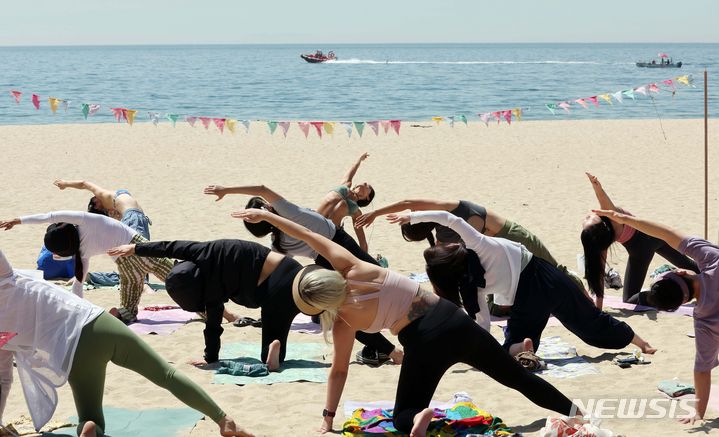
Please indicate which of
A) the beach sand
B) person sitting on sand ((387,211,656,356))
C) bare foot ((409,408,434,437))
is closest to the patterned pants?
the beach sand

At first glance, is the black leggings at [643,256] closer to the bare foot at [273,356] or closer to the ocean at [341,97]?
the bare foot at [273,356]

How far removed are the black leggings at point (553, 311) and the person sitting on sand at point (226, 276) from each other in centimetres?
168

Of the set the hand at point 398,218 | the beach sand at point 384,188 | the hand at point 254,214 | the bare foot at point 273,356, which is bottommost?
the beach sand at point 384,188

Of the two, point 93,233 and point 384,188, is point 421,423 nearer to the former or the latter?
point 93,233

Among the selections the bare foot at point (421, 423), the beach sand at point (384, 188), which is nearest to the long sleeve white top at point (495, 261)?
the beach sand at point (384, 188)

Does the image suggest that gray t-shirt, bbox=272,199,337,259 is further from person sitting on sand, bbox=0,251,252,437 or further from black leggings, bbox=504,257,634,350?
person sitting on sand, bbox=0,251,252,437

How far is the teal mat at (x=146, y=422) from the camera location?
556 centimetres

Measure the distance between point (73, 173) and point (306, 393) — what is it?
49.2 ft

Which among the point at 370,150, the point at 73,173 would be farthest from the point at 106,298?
the point at 370,150

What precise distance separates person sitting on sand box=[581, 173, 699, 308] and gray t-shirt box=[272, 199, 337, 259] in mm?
2186

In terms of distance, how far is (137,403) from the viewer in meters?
6.19

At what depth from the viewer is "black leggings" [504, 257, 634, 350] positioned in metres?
6.80

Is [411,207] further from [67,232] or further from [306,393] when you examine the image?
[67,232]

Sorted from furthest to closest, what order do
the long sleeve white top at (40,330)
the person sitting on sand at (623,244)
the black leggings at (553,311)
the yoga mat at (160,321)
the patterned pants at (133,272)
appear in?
1. the patterned pants at (133,272)
2. the yoga mat at (160,321)
3. the person sitting on sand at (623,244)
4. the black leggings at (553,311)
5. the long sleeve white top at (40,330)
